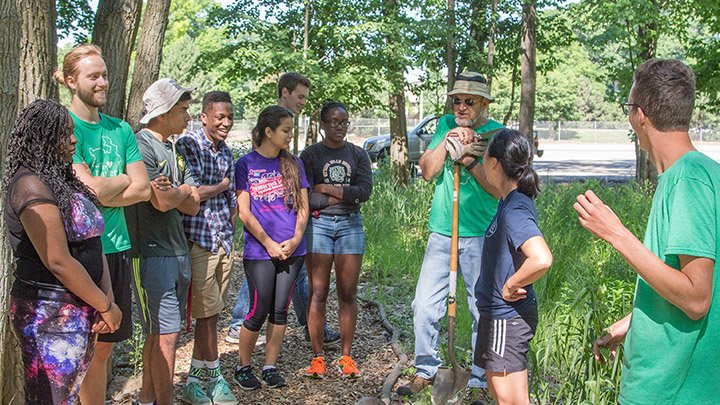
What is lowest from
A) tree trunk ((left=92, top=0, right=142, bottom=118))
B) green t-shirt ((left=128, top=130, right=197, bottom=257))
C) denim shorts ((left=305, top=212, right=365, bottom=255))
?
denim shorts ((left=305, top=212, right=365, bottom=255))

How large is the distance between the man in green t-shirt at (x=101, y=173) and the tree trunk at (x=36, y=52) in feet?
0.70

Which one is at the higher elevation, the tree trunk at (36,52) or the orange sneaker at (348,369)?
the tree trunk at (36,52)

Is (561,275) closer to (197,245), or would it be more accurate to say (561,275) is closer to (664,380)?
(197,245)

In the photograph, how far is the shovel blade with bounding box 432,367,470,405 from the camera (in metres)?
4.54

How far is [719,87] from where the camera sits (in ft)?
38.5

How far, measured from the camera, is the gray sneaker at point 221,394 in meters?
4.91

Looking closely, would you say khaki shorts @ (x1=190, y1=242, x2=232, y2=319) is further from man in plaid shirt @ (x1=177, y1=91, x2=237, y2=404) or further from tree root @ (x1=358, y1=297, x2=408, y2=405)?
tree root @ (x1=358, y1=297, x2=408, y2=405)

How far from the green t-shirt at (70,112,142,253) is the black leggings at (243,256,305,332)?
131 cm

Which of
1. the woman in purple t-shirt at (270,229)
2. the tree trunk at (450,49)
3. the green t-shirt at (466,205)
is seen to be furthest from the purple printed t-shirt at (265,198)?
the tree trunk at (450,49)

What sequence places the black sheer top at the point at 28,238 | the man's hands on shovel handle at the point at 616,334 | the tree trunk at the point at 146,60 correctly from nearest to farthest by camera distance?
1. the man's hands on shovel handle at the point at 616,334
2. the black sheer top at the point at 28,238
3. the tree trunk at the point at 146,60

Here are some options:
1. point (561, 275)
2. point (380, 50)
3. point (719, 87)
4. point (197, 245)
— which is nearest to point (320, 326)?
point (197, 245)

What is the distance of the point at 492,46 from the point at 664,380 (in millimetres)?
13146

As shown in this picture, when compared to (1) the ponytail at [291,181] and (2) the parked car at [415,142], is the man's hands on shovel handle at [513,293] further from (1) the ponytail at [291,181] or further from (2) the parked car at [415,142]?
(2) the parked car at [415,142]

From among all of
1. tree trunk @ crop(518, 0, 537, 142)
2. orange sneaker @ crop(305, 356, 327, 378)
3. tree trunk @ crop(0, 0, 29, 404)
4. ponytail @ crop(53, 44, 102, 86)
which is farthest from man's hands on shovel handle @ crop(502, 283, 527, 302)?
tree trunk @ crop(518, 0, 537, 142)
